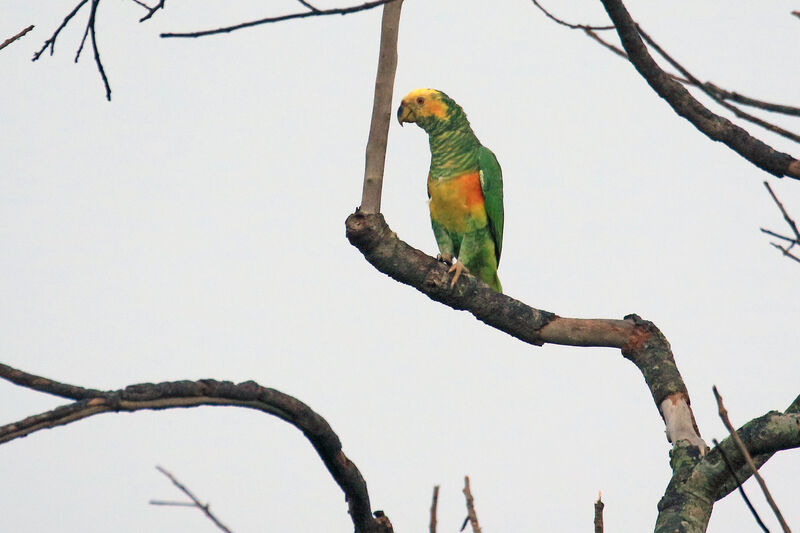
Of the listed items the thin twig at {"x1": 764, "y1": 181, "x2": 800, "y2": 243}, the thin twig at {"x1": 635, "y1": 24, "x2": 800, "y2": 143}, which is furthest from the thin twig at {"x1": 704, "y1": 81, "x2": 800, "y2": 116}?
the thin twig at {"x1": 764, "y1": 181, "x2": 800, "y2": 243}

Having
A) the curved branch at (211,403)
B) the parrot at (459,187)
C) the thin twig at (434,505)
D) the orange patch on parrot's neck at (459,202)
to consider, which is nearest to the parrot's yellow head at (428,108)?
the parrot at (459,187)

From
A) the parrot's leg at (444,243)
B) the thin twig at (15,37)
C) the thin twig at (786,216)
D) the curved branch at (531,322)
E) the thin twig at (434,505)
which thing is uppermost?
the parrot's leg at (444,243)

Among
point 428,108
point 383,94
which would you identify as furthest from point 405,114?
point 383,94

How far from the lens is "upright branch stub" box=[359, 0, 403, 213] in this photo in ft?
10.5

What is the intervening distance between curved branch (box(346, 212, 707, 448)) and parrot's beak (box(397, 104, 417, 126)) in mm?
3047

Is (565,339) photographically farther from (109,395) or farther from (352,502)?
(109,395)

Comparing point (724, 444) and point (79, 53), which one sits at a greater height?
point (79, 53)

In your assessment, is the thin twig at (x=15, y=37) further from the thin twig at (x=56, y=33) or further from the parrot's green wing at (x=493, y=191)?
the parrot's green wing at (x=493, y=191)

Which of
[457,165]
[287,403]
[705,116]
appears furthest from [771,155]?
[457,165]

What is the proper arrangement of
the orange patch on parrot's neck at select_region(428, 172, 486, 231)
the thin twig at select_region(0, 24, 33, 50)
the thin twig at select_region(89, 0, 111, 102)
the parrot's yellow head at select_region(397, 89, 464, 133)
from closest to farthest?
the thin twig at select_region(0, 24, 33, 50) < the thin twig at select_region(89, 0, 111, 102) < the orange patch on parrot's neck at select_region(428, 172, 486, 231) < the parrot's yellow head at select_region(397, 89, 464, 133)

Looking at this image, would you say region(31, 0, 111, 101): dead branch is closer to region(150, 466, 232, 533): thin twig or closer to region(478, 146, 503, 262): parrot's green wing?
region(150, 466, 232, 533): thin twig

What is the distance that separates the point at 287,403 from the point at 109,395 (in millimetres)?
556

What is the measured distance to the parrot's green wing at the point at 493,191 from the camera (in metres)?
6.24

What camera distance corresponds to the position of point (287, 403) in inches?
98.0
